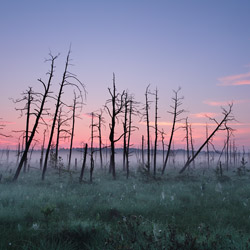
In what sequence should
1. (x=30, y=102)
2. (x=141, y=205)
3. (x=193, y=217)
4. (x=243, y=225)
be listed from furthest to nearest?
(x=30, y=102), (x=141, y=205), (x=193, y=217), (x=243, y=225)

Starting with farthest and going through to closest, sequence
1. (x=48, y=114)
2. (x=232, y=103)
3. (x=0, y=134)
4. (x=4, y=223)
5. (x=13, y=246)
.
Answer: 1. (x=232, y=103)
2. (x=48, y=114)
3. (x=0, y=134)
4. (x=4, y=223)
5. (x=13, y=246)

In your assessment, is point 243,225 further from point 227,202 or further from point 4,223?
point 4,223

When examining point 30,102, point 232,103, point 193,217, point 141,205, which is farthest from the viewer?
point 232,103

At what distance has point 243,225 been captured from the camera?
7.33 meters

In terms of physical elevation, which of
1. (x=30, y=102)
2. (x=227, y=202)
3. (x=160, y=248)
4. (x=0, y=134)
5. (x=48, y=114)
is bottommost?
(x=227, y=202)

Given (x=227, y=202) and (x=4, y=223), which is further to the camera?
(x=227, y=202)

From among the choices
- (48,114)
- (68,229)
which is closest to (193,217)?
(68,229)

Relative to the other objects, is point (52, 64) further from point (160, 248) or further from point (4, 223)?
point (160, 248)

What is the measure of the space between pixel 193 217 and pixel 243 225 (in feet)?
5.09

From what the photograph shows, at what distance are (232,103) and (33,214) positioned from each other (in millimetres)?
20862

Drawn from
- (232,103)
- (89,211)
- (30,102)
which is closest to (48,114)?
(30,102)

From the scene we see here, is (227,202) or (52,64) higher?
(52,64)

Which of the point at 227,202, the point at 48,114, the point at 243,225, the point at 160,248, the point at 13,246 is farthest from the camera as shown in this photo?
the point at 48,114

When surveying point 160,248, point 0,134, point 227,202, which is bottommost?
point 227,202
